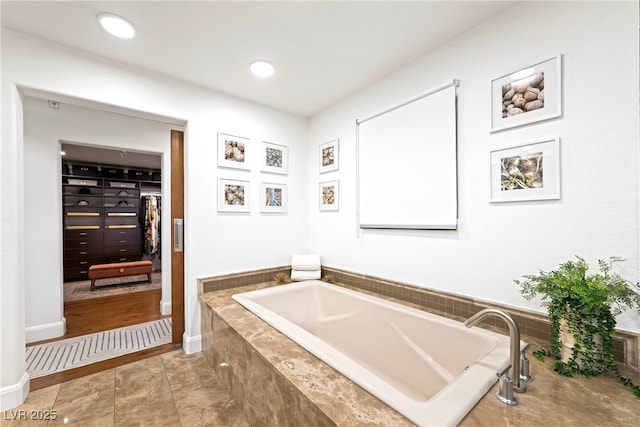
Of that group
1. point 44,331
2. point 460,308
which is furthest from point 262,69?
point 44,331

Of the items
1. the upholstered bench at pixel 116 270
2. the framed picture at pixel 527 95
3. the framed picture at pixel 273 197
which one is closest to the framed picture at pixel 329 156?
the framed picture at pixel 273 197

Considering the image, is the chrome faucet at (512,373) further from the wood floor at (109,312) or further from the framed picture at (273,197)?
the wood floor at (109,312)

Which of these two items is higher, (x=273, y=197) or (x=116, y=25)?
(x=116, y=25)

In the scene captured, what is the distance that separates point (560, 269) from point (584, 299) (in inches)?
7.5

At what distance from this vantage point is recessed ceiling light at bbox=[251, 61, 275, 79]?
1.97 m

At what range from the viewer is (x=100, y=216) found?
5254mm

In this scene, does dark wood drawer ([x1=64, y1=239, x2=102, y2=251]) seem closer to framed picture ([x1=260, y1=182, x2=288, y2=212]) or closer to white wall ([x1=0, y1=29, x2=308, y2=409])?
white wall ([x1=0, y1=29, x2=308, y2=409])

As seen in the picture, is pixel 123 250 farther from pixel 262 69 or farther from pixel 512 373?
pixel 512 373

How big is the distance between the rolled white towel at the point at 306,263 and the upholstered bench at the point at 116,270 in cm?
357

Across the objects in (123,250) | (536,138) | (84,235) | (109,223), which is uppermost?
(536,138)

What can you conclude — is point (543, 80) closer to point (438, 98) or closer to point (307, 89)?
point (438, 98)

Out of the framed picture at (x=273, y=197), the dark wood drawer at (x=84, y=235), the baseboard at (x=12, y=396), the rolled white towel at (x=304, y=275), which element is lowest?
the baseboard at (x=12, y=396)

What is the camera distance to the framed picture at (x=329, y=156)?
263 centimetres

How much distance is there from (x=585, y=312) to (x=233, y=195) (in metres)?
2.50
